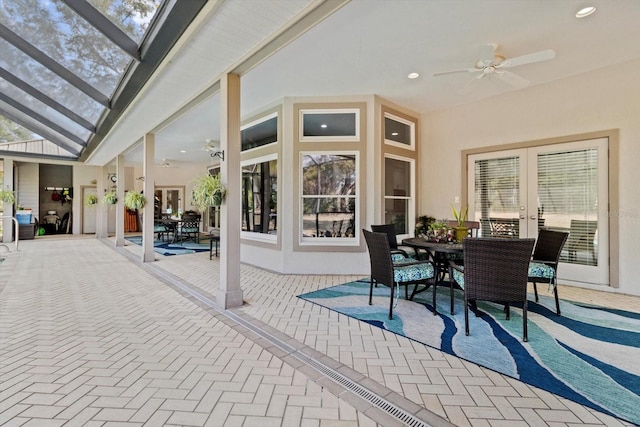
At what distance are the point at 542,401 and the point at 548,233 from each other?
250 centimetres

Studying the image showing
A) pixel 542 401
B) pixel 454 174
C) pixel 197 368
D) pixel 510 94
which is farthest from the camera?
pixel 454 174

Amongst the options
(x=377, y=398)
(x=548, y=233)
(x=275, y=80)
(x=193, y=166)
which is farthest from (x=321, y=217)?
(x=193, y=166)

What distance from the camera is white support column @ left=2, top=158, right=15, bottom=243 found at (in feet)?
32.1

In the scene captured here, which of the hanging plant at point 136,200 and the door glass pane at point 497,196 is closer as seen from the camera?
the door glass pane at point 497,196

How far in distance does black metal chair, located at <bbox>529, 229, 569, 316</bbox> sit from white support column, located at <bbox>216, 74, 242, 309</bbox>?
11.0ft

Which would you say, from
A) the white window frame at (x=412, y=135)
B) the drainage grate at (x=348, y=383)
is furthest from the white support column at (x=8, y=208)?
the white window frame at (x=412, y=135)

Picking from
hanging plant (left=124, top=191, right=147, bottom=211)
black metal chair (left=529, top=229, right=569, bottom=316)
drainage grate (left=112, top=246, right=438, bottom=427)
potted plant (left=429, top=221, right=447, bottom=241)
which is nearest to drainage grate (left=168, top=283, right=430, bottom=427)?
drainage grate (left=112, top=246, right=438, bottom=427)

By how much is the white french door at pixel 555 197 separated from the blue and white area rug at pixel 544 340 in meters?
1.25

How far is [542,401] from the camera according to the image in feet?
5.99

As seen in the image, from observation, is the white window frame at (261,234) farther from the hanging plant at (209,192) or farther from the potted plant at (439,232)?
the potted plant at (439,232)

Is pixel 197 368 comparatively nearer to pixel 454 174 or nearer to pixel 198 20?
pixel 198 20

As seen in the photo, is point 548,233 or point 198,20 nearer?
point 198,20

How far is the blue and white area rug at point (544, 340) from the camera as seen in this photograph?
6.47 ft

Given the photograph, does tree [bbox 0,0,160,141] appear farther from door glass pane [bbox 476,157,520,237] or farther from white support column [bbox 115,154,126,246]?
door glass pane [bbox 476,157,520,237]
